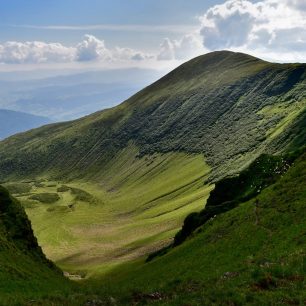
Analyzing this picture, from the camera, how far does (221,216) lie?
59.8 metres

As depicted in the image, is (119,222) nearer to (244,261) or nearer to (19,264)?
(19,264)

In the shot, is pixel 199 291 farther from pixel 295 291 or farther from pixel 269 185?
pixel 269 185

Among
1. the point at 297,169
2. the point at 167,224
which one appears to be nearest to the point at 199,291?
the point at 297,169

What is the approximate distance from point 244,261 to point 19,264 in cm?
2297

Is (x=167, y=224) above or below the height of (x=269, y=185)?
below

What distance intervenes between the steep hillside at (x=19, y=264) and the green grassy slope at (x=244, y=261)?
20.6ft

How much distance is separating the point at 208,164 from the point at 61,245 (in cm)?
8012

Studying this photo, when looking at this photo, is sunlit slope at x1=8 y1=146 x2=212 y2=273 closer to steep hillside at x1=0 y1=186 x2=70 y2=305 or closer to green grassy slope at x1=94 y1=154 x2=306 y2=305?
steep hillside at x1=0 y1=186 x2=70 y2=305

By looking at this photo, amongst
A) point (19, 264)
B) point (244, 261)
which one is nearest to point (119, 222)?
point (19, 264)

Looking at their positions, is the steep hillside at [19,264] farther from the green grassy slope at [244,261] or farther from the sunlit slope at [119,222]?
the sunlit slope at [119,222]

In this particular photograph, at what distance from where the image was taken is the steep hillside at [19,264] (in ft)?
106

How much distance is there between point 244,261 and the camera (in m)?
36.5

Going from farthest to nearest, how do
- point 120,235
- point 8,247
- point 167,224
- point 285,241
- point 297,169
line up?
1. point 120,235
2. point 167,224
3. point 297,169
4. point 8,247
5. point 285,241

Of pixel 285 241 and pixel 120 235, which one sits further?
pixel 120 235
